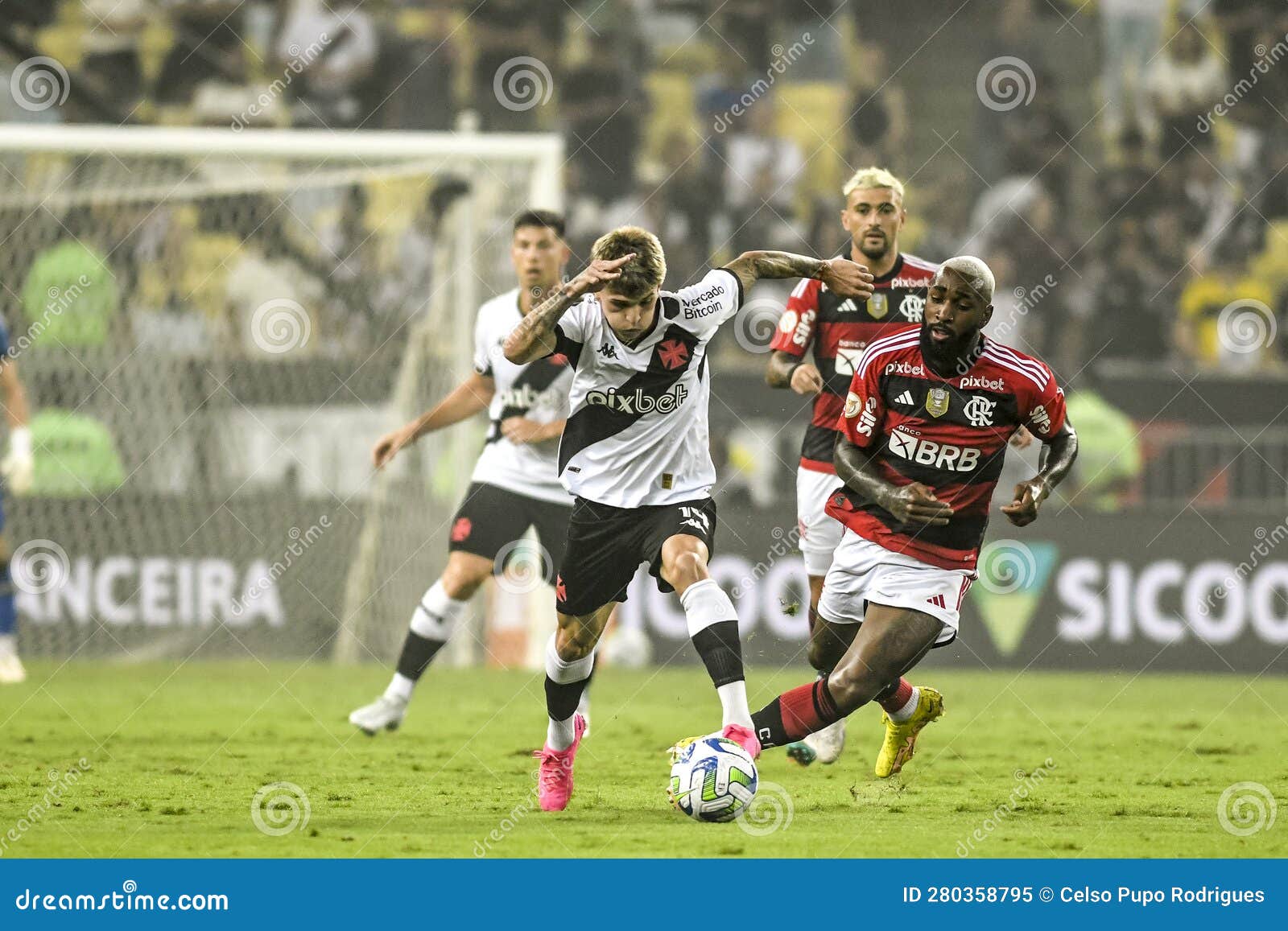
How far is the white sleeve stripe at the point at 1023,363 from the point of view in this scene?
21.0ft

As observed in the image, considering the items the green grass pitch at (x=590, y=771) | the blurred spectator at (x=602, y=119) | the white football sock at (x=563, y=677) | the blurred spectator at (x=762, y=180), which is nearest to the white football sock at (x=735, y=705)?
the green grass pitch at (x=590, y=771)

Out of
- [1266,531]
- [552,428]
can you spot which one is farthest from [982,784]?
[1266,531]

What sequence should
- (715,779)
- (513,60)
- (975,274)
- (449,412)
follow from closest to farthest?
(715,779)
(975,274)
(449,412)
(513,60)

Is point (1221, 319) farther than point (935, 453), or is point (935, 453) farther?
point (1221, 319)

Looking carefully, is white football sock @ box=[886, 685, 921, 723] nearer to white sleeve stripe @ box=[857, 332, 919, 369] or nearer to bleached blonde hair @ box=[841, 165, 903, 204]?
white sleeve stripe @ box=[857, 332, 919, 369]

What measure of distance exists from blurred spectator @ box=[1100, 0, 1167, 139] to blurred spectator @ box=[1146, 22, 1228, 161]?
0.17 m

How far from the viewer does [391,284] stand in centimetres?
1611

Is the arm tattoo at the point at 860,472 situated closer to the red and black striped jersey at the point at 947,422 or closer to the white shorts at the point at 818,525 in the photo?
the red and black striped jersey at the point at 947,422

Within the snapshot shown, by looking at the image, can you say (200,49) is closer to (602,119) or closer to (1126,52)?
(602,119)

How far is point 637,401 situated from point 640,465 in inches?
9.8

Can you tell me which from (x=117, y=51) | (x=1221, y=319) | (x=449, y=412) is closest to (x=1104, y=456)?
(x=1221, y=319)

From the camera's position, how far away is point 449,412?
846 centimetres

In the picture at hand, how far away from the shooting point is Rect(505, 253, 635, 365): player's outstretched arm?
594 cm

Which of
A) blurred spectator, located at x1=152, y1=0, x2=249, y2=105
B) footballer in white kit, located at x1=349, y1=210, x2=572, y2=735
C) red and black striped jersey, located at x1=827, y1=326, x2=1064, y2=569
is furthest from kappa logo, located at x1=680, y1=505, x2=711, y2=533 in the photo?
blurred spectator, located at x1=152, y1=0, x2=249, y2=105
